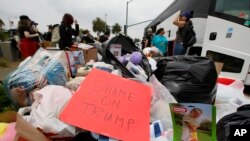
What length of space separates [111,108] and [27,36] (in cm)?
328

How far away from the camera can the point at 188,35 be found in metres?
4.14

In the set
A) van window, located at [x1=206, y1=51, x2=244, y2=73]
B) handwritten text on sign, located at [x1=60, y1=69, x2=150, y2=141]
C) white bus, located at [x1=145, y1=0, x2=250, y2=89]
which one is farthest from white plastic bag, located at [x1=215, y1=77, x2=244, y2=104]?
van window, located at [x1=206, y1=51, x2=244, y2=73]

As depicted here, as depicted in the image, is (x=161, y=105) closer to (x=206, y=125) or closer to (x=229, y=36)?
(x=206, y=125)

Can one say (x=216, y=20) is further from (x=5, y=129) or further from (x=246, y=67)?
(x=5, y=129)

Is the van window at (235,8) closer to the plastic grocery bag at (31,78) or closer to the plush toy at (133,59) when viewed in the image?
the plush toy at (133,59)

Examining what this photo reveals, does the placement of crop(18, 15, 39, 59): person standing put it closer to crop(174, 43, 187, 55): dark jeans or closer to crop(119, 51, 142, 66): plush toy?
crop(119, 51, 142, 66): plush toy

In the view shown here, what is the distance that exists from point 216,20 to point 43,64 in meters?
3.37

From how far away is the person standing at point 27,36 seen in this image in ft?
13.4

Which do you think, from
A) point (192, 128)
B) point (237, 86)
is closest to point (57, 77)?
point (192, 128)

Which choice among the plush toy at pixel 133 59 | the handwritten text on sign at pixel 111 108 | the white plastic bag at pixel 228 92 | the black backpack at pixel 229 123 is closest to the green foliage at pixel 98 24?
the plush toy at pixel 133 59

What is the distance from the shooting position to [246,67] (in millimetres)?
4152

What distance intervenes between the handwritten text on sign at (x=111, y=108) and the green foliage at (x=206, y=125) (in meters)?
0.31

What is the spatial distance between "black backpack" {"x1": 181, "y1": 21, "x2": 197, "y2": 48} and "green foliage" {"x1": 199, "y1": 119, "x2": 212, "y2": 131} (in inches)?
123

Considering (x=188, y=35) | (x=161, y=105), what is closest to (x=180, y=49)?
(x=188, y=35)
